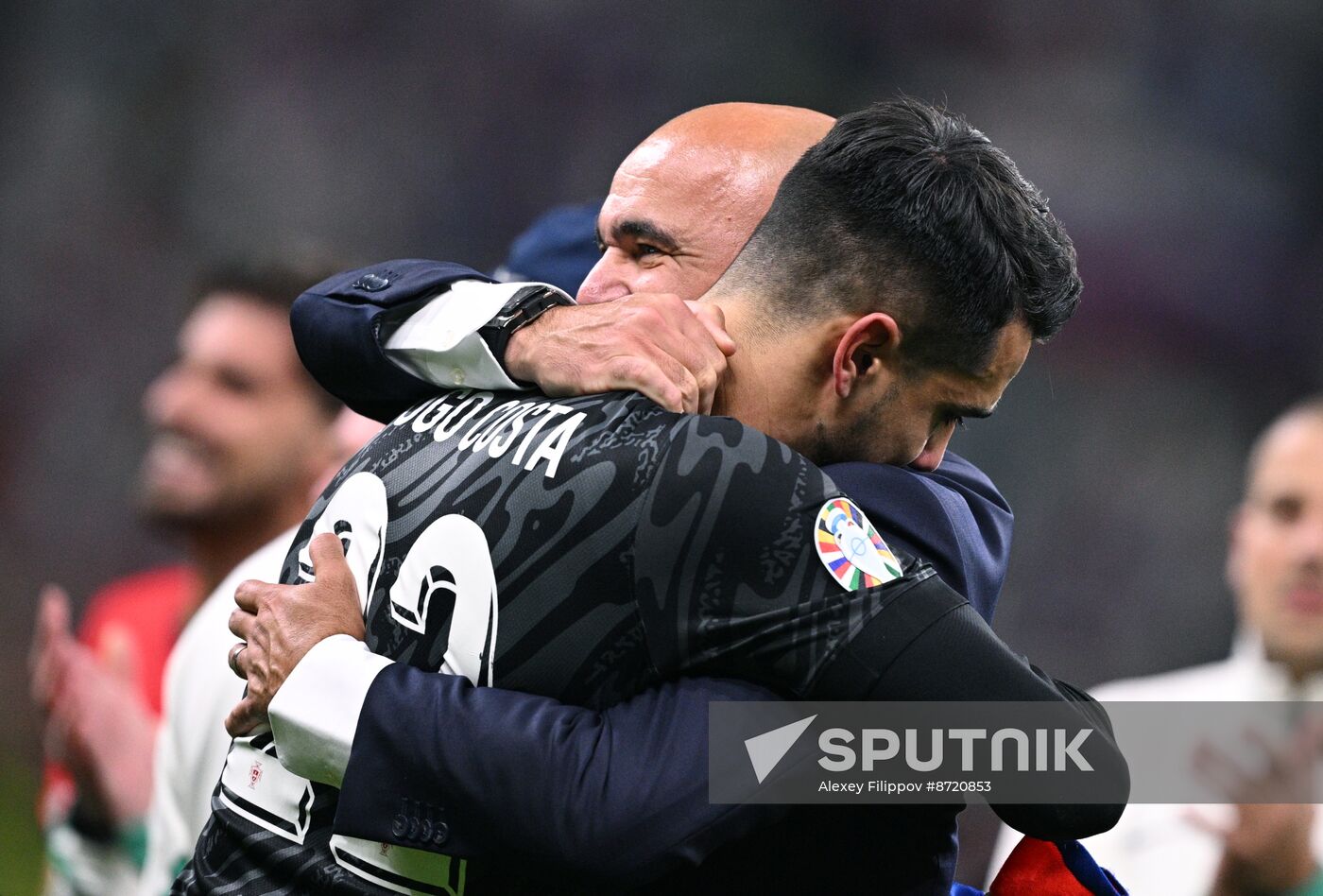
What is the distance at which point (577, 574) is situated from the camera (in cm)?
133

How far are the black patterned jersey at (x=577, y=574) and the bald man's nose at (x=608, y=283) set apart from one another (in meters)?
0.66

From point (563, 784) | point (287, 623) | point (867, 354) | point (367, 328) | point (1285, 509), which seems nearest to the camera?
point (563, 784)

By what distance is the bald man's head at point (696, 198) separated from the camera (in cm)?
213

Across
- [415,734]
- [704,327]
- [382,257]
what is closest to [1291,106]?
[382,257]

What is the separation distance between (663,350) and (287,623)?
488mm

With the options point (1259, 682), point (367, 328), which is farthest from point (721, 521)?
point (1259, 682)

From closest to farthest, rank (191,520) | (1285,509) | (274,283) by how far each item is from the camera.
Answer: (274,283)
(1285,509)
(191,520)

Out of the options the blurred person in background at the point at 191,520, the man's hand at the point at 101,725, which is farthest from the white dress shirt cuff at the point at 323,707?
the man's hand at the point at 101,725

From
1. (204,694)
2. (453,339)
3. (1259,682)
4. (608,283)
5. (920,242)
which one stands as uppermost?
(920,242)

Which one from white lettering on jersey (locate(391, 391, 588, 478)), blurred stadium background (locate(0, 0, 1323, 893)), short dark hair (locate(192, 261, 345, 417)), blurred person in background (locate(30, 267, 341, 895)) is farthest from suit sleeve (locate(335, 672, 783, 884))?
blurred stadium background (locate(0, 0, 1323, 893))

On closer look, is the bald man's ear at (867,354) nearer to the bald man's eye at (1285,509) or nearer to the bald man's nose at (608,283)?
the bald man's nose at (608,283)

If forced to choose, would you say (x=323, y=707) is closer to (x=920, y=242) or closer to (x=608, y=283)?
(x=920, y=242)

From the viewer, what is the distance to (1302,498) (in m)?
4.93

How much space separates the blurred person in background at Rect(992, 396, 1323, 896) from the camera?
167 inches
